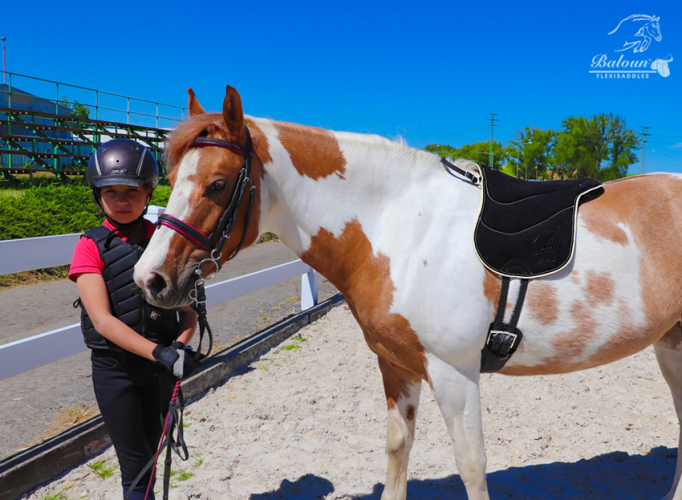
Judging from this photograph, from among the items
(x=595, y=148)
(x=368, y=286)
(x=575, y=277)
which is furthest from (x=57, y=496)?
(x=595, y=148)

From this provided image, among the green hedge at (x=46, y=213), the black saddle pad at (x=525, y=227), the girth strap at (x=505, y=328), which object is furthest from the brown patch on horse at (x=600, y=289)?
the green hedge at (x=46, y=213)

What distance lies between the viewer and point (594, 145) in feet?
136

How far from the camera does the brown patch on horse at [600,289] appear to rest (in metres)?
1.81

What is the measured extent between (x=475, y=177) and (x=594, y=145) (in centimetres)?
4656

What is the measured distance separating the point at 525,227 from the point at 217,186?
1.27 m

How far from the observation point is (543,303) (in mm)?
1809

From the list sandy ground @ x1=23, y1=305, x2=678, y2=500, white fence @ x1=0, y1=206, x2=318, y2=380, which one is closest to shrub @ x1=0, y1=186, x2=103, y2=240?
white fence @ x1=0, y1=206, x2=318, y2=380

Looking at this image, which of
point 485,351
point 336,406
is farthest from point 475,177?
point 336,406

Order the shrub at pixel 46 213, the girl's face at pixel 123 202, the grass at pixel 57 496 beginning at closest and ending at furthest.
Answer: the girl's face at pixel 123 202
the grass at pixel 57 496
the shrub at pixel 46 213

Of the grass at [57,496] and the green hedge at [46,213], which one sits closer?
the grass at [57,496]

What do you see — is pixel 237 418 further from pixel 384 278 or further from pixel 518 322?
pixel 518 322

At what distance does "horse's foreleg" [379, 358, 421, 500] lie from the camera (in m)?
2.21

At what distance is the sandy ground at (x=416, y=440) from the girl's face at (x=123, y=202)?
1574mm

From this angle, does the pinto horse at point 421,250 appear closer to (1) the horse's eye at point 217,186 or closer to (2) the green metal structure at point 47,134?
(1) the horse's eye at point 217,186
